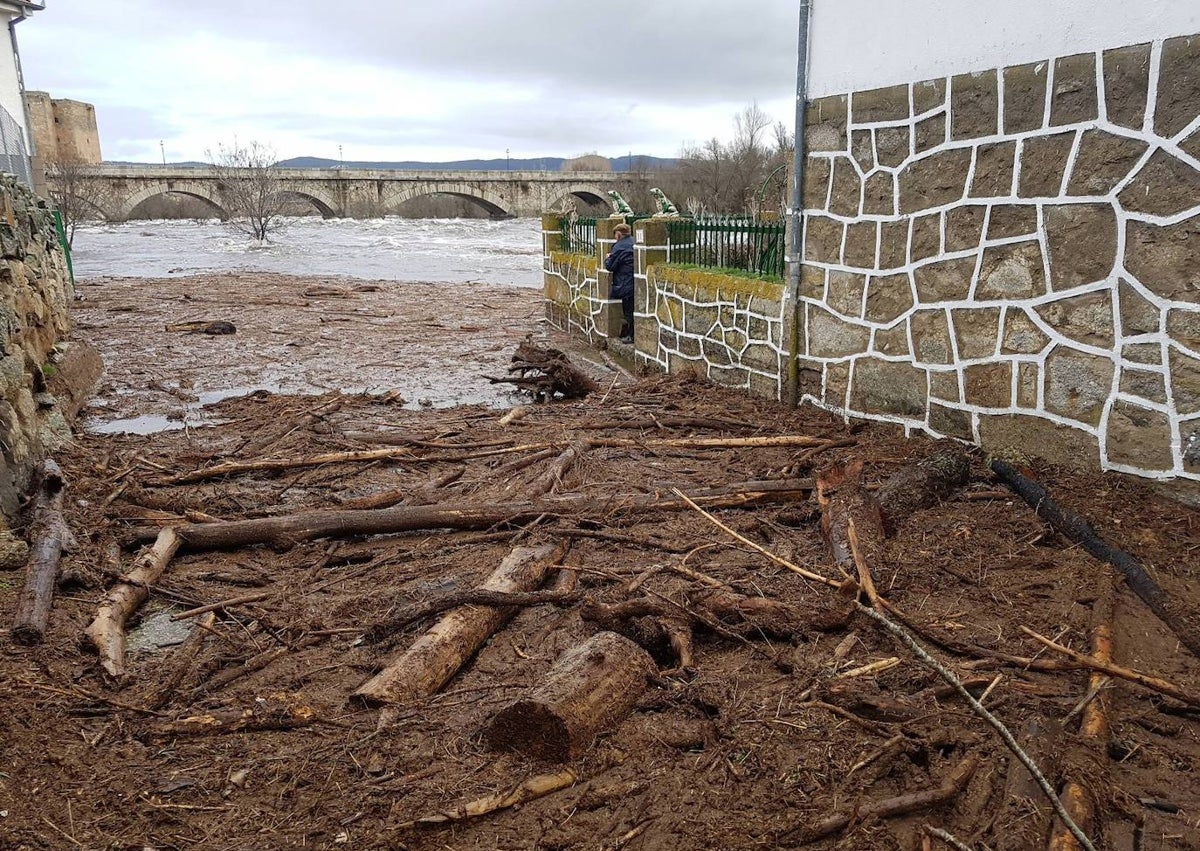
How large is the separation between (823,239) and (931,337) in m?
1.41

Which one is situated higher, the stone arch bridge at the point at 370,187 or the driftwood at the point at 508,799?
the stone arch bridge at the point at 370,187

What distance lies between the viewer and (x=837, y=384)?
7.08 meters

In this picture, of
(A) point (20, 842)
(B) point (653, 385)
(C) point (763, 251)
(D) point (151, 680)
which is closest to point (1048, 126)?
(C) point (763, 251)

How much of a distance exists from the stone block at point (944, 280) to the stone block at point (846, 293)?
23.4 inches

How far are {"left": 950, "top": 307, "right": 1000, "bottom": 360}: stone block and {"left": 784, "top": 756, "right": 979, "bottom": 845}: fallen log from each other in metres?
3.67

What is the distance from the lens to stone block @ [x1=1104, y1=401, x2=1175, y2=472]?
15.3 feet

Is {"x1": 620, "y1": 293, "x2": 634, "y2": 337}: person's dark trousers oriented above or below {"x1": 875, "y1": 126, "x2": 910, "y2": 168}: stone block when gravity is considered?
below

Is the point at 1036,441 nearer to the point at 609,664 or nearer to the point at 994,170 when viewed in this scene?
the point at 994,170

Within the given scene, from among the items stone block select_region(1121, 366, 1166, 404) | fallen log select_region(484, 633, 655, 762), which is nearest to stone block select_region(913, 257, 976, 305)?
stone block select_region(1121, 366, 1166, 404)

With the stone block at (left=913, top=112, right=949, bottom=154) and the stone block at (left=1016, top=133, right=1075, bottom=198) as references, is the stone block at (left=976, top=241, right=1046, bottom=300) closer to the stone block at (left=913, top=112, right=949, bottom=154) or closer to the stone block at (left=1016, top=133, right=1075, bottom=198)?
the stone block at (left=1016, top=133, right=1075, bottom=198)

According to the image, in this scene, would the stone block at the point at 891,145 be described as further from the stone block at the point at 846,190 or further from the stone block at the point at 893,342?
the stone block at the point at 893,342

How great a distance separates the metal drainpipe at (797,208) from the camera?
6.96 metres

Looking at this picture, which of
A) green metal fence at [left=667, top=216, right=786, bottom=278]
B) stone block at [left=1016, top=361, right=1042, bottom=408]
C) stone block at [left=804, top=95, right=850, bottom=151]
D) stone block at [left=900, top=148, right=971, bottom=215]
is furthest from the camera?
green metal fence at [left=667, top=216, right=786, bottom=278]

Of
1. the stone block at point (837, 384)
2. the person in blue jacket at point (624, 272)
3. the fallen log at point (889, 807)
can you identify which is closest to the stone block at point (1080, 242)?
the stone block at point (837, 384)
